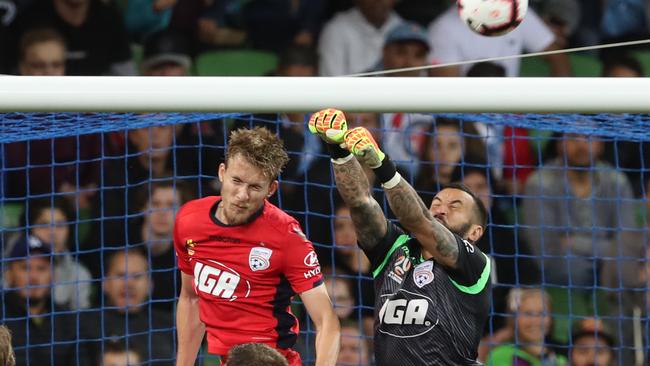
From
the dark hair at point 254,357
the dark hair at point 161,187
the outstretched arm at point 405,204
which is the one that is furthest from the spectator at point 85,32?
the dark hair at point 254,357

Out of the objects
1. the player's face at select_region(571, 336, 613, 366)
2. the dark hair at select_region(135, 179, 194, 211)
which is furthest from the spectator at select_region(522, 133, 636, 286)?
the dark hair at select_region(135, 179, 194, 211)

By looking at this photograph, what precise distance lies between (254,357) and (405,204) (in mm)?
1163

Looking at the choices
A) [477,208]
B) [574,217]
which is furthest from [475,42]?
[477,208]

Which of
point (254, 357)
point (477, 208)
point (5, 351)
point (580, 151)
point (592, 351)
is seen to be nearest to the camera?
point (254, 357)

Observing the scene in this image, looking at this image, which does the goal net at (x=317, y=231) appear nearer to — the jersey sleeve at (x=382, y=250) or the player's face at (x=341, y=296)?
the player's face at (x=341, y=296)

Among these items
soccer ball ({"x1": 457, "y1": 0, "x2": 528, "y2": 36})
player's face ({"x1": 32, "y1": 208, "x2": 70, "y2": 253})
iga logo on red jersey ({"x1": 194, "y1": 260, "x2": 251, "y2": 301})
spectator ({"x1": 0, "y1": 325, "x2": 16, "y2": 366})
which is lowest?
spectator ({"x1": 0, "y1": 325, "x2": 16, "y2": 366})

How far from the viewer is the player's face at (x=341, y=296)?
6992 mm

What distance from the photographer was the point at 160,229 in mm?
7332

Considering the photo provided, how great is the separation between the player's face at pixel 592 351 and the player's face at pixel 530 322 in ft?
0.72

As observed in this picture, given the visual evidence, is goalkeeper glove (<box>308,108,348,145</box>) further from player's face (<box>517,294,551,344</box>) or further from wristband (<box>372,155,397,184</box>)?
player's face (<box>517,294,551,344</box>)

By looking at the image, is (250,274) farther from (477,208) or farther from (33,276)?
(33,276)

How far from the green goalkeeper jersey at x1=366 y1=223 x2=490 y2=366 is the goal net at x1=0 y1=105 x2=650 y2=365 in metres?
1.64

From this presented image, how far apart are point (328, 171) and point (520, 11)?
262cm

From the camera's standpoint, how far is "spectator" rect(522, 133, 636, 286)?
761 cm
